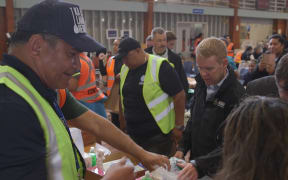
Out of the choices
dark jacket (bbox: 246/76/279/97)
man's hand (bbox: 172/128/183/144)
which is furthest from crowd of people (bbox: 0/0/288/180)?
man's hand (bbox: 172/128/183/144)

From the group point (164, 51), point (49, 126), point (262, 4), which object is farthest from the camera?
point (262, 4)

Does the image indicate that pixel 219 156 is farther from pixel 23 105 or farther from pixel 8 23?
pixel 8 23

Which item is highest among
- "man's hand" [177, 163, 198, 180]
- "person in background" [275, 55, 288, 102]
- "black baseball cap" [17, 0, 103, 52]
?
"black baseball cap" [17, 0, 103, 52]

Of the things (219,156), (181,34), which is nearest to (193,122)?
(219,156)

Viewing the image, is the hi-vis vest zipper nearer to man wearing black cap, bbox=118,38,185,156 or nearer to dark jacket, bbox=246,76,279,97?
man wearing black cap, bbox=118,38,185,156

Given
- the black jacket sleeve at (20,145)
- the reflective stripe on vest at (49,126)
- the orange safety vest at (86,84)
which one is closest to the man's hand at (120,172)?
the reflective stripe on vest at (49,126)

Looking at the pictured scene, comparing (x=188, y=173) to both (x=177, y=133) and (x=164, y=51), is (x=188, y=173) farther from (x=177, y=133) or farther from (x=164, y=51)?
(x=164, y=51)

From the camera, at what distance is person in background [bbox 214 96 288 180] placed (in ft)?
2.96

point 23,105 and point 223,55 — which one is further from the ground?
point 223,55

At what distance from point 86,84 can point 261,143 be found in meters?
2.55

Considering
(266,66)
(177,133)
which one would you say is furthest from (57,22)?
(266,66)

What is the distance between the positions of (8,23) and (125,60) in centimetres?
547

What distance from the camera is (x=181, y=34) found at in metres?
11.9

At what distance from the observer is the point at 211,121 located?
1.85 m
